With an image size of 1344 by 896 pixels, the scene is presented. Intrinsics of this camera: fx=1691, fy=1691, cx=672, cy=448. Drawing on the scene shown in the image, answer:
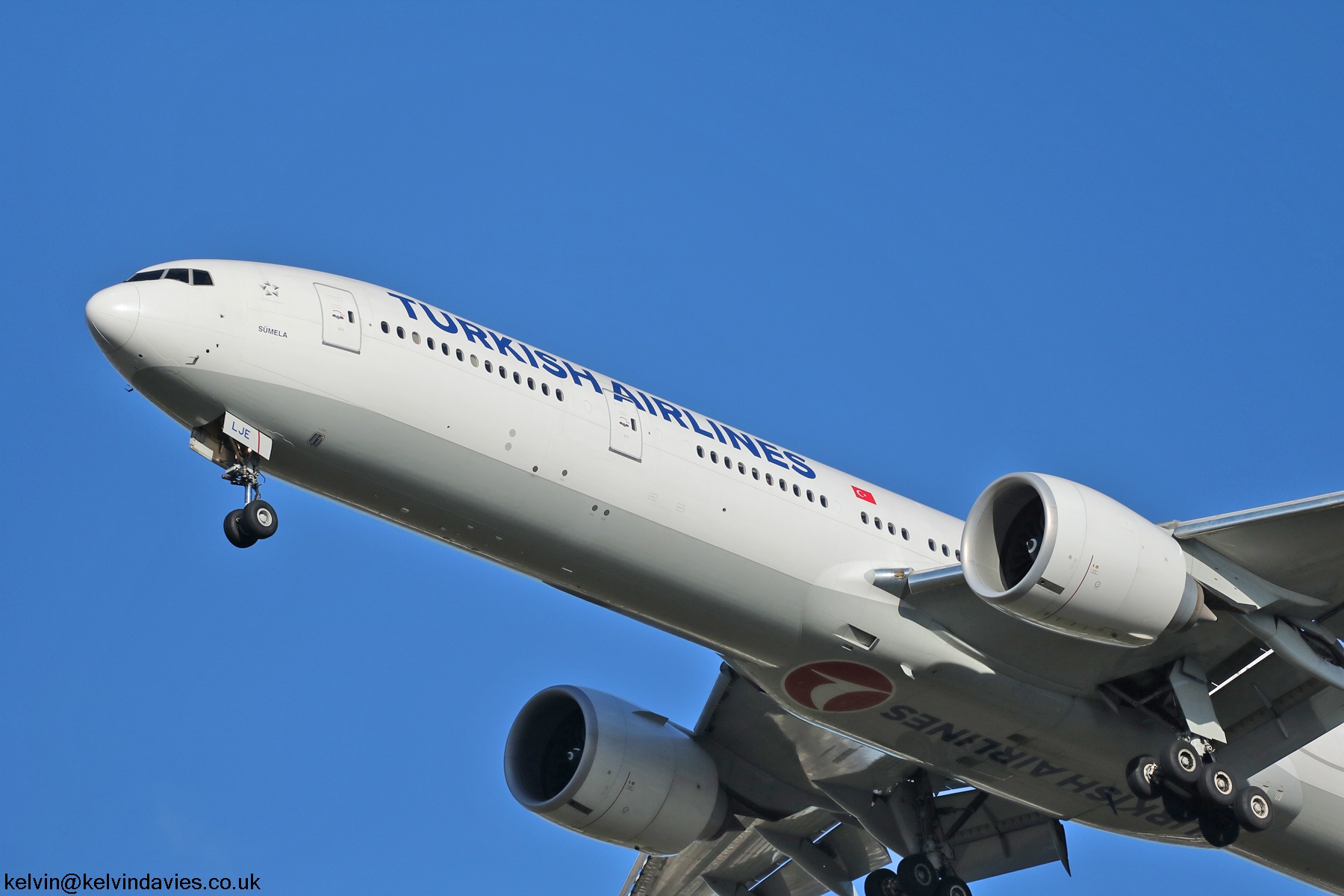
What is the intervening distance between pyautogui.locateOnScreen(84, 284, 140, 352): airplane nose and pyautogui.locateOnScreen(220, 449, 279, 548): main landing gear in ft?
6.24

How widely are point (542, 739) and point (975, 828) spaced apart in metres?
Answer: 6.80

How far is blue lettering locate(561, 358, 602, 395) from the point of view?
21.3 metres

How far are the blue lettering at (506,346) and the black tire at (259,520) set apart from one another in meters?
3.47

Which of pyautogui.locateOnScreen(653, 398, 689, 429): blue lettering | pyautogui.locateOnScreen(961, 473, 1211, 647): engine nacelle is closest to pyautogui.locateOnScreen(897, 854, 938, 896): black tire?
pyautogui.locateOnScreen(961, 473, 1211, 647): engine nacelle

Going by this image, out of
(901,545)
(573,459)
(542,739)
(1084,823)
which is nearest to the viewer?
(573,459)

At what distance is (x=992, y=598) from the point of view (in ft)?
64.7

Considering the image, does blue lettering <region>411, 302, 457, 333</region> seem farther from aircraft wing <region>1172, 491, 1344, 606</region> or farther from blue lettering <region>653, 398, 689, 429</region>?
aircraft wing <region>1172, 491, 1344, 606</region>

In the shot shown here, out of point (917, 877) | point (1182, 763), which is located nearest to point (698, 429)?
point (1182, 763)

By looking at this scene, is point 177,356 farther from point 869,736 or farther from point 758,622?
point 869,736

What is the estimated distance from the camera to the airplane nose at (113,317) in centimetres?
1886

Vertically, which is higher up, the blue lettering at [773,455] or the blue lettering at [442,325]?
the blue lettering at [442,325]

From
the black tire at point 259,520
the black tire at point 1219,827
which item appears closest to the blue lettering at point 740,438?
the black tire at point 259,520

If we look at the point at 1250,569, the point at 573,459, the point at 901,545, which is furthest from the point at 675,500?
the point at 1250,569

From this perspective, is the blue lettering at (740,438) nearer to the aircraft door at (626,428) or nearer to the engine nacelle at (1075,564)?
the aircraft door at (626,428)
